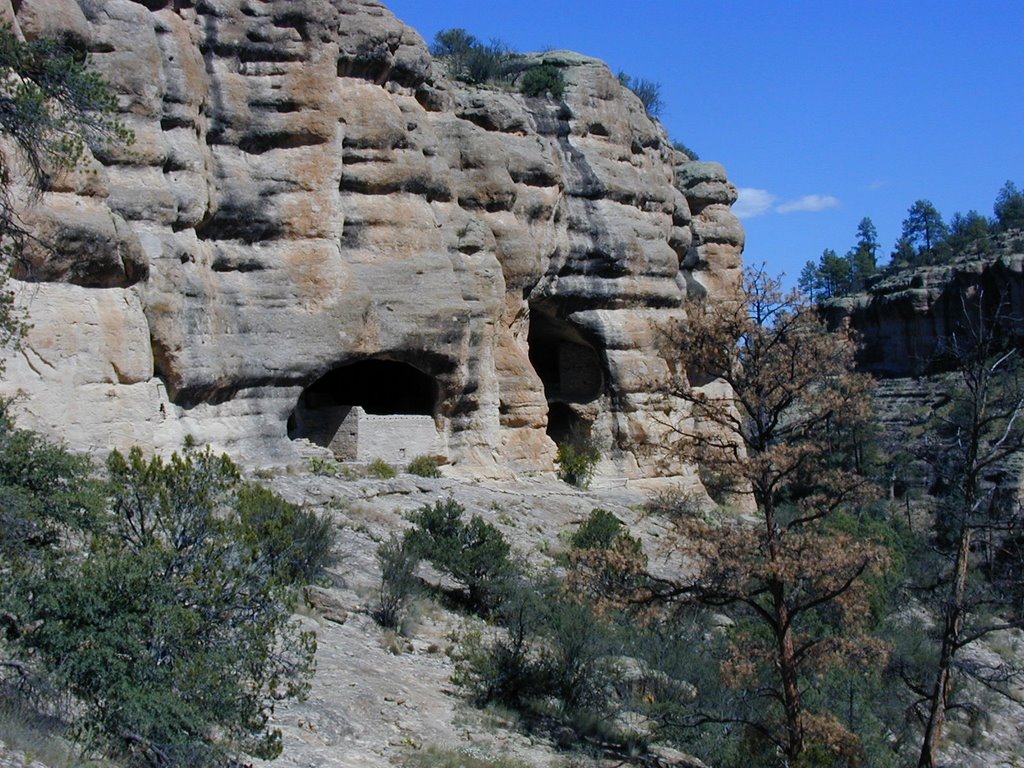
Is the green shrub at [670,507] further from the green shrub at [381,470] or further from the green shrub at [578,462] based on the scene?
the green shrub at [578,462]

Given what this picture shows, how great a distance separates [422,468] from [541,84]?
11.8 meters

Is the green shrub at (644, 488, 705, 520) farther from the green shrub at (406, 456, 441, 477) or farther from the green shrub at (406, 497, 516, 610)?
the green shrub at (406, 456, 441, 477)

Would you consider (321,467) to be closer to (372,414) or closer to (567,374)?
(372,414)

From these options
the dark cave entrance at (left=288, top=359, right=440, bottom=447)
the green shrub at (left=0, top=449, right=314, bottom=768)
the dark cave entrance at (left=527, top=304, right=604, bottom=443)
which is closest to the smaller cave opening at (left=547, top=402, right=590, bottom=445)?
the dark cave entrance at (left=527, top=304, right=604, bottom=443)

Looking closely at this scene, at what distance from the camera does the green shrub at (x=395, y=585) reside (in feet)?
49.3

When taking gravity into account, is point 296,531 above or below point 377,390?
below

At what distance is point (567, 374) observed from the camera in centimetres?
3173

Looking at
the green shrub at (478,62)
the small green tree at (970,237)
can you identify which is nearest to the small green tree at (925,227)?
the small green tree at (970,237)

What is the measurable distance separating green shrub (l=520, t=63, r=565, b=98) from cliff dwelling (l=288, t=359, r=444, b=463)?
331 inches

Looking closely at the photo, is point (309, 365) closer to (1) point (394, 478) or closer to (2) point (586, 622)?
(1) point (394, 478)

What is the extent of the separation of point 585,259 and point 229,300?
34.6 feet

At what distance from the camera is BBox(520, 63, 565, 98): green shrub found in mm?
30906

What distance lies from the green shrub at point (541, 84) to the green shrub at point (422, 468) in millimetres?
11206

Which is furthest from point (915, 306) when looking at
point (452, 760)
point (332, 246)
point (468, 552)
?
point (452, 760)
